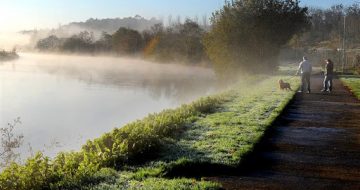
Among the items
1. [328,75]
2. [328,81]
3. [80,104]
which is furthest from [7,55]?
[328,75]

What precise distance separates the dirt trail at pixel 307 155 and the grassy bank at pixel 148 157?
526 millimetres

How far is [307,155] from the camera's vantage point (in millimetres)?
11242

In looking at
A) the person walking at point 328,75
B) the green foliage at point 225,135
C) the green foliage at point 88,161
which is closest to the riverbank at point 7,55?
the person walking at point 328,75

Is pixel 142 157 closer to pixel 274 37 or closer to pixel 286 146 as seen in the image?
pixel 286 146

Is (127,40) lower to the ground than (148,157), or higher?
higher

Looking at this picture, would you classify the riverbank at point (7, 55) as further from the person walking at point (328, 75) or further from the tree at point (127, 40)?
the person walking at point (328, 75)

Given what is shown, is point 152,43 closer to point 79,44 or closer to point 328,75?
point 79,44

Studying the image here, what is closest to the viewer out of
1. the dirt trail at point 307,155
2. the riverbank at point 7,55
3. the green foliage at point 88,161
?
the green foliage at point 88,161

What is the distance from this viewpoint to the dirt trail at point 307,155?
8.95 meters

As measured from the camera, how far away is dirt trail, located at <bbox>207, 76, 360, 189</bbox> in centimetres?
895

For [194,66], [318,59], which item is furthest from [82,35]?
[318,59]

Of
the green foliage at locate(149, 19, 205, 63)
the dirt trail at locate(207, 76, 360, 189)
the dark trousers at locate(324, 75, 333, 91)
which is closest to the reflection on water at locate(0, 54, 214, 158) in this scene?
the dirt trail at locate(207, 76, 360, 189)

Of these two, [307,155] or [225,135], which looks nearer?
[307,155]

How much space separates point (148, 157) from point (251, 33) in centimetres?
3876
